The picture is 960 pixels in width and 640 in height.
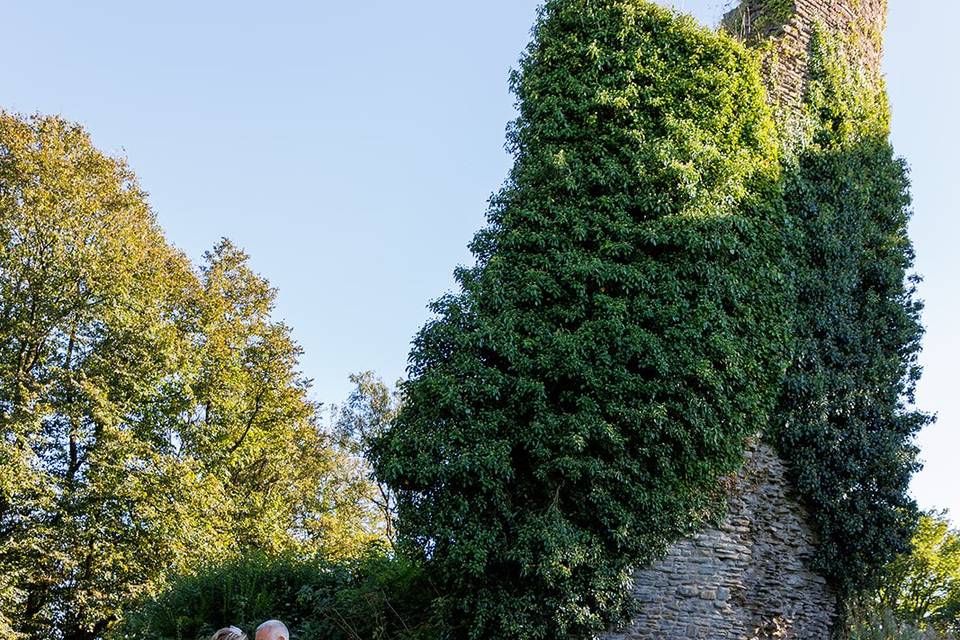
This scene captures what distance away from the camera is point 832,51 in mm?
14086

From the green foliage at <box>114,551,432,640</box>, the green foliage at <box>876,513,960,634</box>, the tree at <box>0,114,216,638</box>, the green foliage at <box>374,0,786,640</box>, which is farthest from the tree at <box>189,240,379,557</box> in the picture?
the green foliage at <box>876,513,960,634</box>

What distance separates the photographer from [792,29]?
45.3 ft

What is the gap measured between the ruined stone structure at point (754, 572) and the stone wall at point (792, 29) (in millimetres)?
23

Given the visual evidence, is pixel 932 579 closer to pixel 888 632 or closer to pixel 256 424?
pixel 888 632

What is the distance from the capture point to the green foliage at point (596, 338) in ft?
32.1

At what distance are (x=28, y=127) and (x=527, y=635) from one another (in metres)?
16.1

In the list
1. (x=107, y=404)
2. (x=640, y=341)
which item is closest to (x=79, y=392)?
(x=107, y=404)

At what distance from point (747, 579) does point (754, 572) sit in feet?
0.60

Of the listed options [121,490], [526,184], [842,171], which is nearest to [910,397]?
[842,171]

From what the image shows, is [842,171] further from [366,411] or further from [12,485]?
[366,411]

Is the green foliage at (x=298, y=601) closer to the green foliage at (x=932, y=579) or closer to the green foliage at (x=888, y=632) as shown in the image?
the green foliage at (x=888, y=632)

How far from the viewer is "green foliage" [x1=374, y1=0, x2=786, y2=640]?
385 inches

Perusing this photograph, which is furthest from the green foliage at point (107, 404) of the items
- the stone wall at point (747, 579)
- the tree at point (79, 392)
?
the stone wall at point (747, 579)

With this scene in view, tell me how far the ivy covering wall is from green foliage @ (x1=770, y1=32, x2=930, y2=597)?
0.04m
